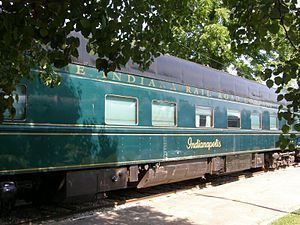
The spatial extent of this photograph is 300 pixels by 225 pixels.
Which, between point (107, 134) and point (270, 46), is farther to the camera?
point (107, 134)

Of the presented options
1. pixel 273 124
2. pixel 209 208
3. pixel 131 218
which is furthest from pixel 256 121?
pixel 131 218

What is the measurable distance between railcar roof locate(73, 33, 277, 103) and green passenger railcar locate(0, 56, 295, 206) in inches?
1.2

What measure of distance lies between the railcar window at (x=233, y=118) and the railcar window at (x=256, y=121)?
3.82ft

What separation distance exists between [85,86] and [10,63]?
365 cm

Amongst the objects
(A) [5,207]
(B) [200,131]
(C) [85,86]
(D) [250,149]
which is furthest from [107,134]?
(D) [250,149]

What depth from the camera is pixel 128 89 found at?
8906 millimetres

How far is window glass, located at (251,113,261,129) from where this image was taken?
14.7 metres

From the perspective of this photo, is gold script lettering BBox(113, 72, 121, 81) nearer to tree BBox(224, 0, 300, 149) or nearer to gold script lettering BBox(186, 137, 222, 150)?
gold script lettering BBox(186, 137, 222, 150)

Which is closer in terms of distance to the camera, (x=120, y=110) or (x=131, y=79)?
(x=120, y=110)

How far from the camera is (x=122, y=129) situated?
8648 millimetres

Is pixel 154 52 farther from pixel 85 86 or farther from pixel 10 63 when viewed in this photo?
pixel 85 86

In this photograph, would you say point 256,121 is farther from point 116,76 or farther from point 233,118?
point 116,76

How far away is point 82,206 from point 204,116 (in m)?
4.63

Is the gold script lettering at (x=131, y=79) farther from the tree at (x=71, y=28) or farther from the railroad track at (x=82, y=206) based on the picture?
the tree at (x=71, y=28)
